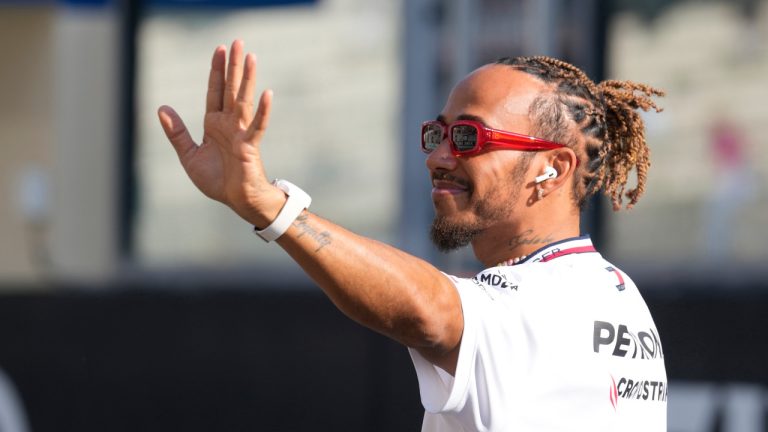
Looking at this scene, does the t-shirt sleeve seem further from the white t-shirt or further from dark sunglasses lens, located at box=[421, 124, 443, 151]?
dark sunglasses lens, located at box=[421, 124, 443, 151]

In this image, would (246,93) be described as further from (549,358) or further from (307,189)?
(307,189)

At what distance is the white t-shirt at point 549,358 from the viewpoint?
7.29 ft

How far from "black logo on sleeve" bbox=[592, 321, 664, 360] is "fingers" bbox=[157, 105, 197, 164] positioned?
0.84 meters

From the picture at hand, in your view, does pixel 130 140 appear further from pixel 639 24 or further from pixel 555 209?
pixel 555 209

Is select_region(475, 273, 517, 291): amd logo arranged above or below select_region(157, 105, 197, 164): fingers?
below

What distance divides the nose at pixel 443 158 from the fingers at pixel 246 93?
1.82 ft

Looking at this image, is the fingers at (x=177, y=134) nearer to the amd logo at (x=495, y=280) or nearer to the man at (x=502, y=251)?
the man at (x=502, y=251)

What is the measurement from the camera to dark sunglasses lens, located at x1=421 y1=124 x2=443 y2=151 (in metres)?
2.61

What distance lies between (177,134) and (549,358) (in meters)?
0.80

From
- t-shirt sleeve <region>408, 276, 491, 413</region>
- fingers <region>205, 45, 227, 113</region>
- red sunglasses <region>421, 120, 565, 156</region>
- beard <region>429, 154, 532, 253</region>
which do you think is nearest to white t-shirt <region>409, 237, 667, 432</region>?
t-shirt sleeve <region>408, 276, 491, 413</region>

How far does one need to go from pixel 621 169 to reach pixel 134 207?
495 cm

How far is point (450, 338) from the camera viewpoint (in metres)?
2.18

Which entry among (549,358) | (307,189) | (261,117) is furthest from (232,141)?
(307,189)

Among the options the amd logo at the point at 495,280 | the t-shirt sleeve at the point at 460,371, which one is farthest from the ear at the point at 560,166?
the t-shirt sleeve at the point at 460,371
